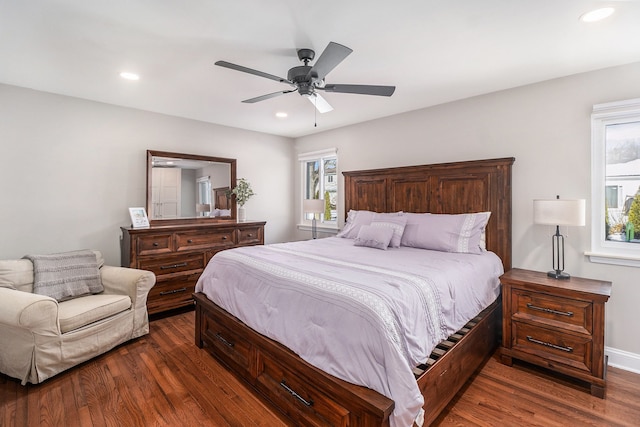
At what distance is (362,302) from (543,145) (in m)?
2.64

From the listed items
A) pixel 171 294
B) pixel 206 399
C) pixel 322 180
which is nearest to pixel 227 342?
pixel 206 399

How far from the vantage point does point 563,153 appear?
2.78m

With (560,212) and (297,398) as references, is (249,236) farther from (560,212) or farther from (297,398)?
(560,212)

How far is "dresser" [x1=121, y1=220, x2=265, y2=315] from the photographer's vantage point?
340 cm

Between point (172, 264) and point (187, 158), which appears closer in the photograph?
point (172, 264)

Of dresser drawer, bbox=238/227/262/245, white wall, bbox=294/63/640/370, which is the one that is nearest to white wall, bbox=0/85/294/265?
dresser drawer, bbox=238/227/262/245

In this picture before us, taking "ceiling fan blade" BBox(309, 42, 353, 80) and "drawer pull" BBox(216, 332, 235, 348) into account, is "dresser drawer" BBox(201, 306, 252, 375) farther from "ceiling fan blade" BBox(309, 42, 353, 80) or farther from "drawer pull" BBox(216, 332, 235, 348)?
"ceiling fan blade" BBox(309, 42, 353, 80)

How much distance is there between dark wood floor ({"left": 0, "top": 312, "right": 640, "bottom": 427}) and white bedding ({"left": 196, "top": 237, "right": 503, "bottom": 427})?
0.54 metres

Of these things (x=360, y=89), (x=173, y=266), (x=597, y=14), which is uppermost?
(x=597, y=14)

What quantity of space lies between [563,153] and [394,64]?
1816 millimetres

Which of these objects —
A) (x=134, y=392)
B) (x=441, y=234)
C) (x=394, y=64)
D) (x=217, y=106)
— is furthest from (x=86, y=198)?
(x=441, y=234)

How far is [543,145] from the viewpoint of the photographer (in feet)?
9.46

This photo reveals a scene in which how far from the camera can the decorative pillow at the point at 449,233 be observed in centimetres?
295

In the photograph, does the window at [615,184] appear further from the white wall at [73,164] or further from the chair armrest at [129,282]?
the white wall at [73,164]
